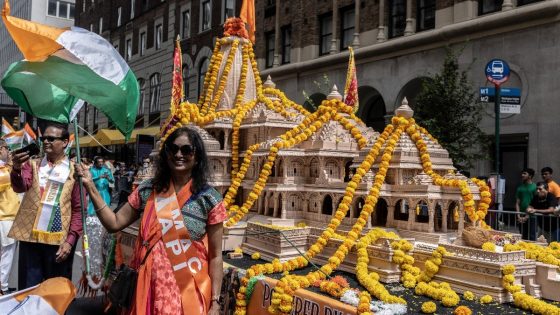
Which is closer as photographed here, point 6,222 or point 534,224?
point 6,222

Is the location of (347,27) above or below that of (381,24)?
above

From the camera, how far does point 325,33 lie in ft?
76.8

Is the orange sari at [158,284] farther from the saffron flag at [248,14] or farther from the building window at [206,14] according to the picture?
the building window at [206,14]

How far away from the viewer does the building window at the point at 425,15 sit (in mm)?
18516

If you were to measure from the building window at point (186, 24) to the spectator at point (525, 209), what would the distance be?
26.4 m

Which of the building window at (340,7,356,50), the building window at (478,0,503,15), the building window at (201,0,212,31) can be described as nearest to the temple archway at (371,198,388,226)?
the building window at (478,0,503,15)

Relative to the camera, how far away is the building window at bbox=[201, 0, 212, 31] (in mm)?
31859

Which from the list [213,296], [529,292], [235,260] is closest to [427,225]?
[529,292]

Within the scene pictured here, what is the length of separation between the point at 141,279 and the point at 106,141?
28.9 meters

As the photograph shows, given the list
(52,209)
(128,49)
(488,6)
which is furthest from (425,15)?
(128,49)

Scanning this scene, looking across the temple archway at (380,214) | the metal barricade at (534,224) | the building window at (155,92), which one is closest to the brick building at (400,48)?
the building window at (155,92)

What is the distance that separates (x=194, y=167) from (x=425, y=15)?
16.9 meters

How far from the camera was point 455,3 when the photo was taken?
56.5 feet

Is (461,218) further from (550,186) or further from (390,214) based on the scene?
(550,186)
